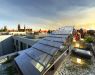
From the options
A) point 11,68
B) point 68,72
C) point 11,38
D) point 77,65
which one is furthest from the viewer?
point 11,38

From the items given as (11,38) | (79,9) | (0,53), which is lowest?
(0,53)

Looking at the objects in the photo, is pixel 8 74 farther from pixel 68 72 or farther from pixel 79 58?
pixel 79 58

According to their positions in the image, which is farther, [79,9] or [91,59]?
[79,9]

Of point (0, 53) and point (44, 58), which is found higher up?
point (44, 58)

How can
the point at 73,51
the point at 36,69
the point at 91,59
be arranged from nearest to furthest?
the point at 36,69 < the point at 91,59 < the point at 73,51

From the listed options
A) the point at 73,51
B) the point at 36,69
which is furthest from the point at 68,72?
the point at 73,51

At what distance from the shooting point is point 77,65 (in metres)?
7.04

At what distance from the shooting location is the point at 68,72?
5961 millimetres

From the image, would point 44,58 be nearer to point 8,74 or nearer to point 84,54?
point 8,74

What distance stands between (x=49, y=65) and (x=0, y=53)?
24.3 metres

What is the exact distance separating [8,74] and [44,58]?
1815 mm

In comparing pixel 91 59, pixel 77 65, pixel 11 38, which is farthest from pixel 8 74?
pixel 11 38

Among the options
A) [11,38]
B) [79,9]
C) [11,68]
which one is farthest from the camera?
[11,38]

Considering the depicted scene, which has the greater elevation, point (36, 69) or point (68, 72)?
point (36, 69)
